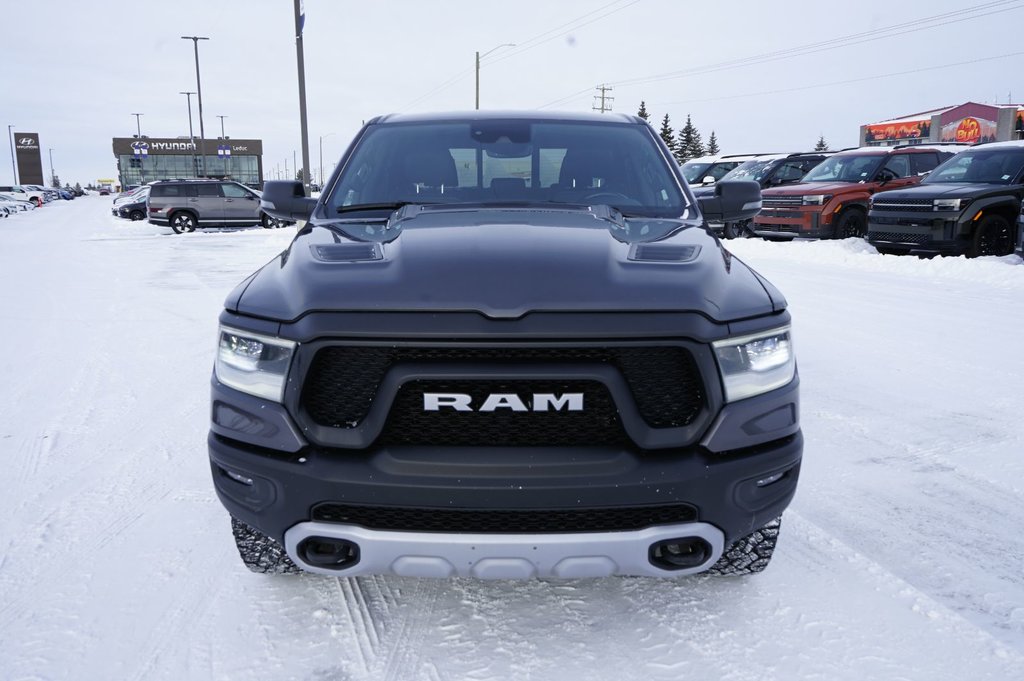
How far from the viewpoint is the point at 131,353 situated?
241 inches

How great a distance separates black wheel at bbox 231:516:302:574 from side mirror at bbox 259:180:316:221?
159 centimetres

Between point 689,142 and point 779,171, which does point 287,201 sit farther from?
point 689,142

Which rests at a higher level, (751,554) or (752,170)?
(752,170)

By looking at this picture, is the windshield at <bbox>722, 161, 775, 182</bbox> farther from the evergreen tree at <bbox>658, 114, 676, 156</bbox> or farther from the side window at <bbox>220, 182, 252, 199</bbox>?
the evergreen tree at <bbox>658, 114, 676, 156</bbox>

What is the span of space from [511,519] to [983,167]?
12.6 m

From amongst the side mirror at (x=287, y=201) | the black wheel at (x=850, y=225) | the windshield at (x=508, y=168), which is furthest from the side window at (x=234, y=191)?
the windshield at (x=508, y=168)

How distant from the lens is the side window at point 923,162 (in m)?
14.8

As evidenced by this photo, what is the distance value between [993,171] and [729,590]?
1164cm

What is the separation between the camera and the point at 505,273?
2152 mm

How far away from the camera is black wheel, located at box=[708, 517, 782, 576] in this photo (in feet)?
8.29

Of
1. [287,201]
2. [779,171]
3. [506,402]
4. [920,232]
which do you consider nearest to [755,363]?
[506,402]

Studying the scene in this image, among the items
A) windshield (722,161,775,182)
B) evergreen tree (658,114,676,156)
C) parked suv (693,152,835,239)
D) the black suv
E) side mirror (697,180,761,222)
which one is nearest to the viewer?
the black suv

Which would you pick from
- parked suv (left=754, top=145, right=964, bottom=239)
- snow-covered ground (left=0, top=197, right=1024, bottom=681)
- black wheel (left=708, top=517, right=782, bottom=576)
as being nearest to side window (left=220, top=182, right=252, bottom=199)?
parked suv (left=754, top=145, right=964, bottom=239)

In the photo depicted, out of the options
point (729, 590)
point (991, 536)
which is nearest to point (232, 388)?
point (729, 590)
